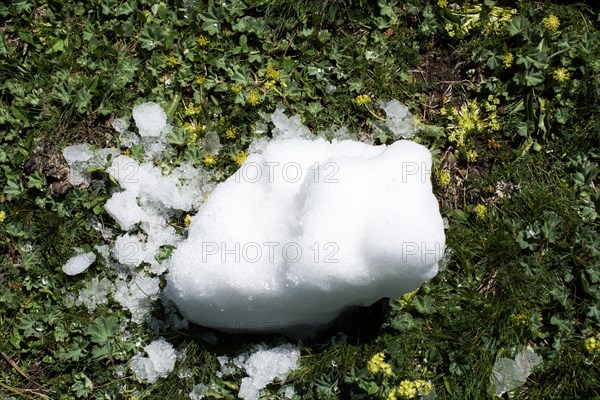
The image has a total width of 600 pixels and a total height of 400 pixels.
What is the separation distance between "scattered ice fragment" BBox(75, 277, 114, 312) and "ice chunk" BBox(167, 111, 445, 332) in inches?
18.8

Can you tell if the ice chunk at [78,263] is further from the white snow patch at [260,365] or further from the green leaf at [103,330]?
the white snow patch at [260,365]

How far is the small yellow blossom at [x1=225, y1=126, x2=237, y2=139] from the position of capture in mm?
3992

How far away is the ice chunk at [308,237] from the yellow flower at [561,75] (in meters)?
1.30

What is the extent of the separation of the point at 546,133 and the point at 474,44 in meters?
0.69

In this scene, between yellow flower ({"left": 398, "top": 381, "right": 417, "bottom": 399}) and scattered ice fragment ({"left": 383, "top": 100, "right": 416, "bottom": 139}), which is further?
scattered ice fragment ({"left": 383, "top": 100, "right": 416, "bottom": 139})

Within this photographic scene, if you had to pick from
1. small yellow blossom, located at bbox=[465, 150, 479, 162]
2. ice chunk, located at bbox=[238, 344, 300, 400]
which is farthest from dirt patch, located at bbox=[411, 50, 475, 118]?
ice chunk, located at bbox=[238, 344, 300, 400]

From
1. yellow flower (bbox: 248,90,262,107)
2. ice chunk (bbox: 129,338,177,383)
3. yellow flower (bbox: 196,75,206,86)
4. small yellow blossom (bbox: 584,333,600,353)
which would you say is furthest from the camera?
yellow flower (bbox: 196,75,206,86)

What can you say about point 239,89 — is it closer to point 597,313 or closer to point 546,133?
point 546,133

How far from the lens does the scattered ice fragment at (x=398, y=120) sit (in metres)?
4.05

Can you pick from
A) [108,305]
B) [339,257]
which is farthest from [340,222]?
[108,305]

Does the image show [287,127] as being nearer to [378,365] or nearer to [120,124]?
[120,124]

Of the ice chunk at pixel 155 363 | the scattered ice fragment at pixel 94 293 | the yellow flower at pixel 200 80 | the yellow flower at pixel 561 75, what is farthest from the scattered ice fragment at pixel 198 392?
the yellow flower at pixel 561 75

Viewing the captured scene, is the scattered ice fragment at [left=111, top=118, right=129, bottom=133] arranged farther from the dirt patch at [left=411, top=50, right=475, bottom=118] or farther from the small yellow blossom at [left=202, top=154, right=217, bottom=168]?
the dirt patch at [left=411, top=50, right=475, bottom=118]

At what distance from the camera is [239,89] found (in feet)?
13.2
